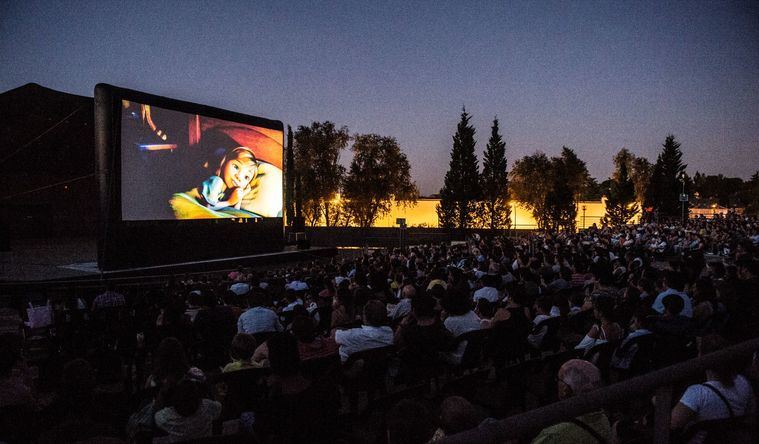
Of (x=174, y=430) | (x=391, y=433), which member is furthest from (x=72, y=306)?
(x=391, y=433)

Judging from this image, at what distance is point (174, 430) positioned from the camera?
7.70 ft

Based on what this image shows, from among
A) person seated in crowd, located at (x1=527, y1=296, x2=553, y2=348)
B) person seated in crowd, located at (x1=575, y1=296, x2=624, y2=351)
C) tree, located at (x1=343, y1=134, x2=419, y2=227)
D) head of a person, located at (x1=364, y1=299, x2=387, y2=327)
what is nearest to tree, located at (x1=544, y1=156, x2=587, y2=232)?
tree, located at (x1=343, y1=134, x2=419, y2=227)

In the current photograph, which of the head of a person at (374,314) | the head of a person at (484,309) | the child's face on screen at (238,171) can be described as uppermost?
the child's face on screen at (238,171)

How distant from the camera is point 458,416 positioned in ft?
5.53

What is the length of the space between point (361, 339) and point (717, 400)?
235 centimetres

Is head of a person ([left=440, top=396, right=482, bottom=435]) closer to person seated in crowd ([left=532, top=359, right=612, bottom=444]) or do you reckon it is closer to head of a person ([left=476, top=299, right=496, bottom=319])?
person seated in crowd ([left=532, top=359, right=612, bottom=444])

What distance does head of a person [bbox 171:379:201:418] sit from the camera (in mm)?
2293

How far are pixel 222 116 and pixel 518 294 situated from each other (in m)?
15.7

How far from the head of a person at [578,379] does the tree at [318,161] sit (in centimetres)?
2896

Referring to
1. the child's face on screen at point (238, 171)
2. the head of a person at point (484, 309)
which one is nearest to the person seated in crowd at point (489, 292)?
the head of a person at point (484, 309)

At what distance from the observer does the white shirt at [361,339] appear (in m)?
3.77

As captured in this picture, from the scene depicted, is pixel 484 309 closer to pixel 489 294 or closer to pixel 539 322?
pixel 489 294

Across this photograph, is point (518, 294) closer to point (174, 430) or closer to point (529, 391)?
point (529, 391)

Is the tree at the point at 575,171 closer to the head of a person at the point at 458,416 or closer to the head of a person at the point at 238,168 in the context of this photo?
the head of a person at the point at 238,168
